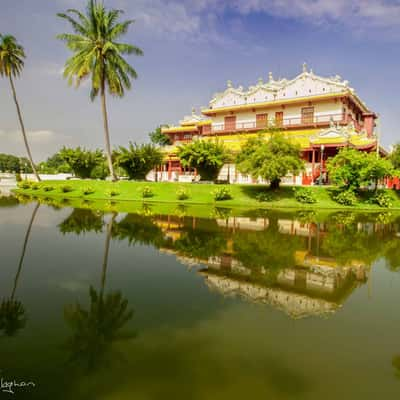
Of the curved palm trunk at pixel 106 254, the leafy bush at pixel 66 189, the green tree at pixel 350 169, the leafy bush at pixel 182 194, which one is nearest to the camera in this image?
the curved palm trunk at pixel 106 254

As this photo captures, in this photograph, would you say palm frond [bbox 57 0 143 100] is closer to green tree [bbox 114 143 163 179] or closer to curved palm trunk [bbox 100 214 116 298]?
green tree [bbox 114 143 163 179]

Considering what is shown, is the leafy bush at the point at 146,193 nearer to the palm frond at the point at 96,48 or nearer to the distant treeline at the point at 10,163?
the palm frond at the point at 96,48

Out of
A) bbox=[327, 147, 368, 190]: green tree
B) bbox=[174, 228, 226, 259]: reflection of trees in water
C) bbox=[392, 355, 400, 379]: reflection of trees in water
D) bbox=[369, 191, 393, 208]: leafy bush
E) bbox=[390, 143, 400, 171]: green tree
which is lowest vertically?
bbox=[392, 355, 400, 379]: reflection of trees in water

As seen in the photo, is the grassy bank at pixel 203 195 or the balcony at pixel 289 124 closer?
the grassy bank at pixel 203 195

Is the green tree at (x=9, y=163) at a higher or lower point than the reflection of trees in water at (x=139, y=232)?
higher

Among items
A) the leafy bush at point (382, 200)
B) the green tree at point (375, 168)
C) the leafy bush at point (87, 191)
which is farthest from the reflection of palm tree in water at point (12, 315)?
the leafy bush at point (87, 191)

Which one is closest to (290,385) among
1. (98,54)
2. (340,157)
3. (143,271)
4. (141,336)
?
(141,336)

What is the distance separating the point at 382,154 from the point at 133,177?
29.6 metres

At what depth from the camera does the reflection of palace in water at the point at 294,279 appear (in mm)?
6191

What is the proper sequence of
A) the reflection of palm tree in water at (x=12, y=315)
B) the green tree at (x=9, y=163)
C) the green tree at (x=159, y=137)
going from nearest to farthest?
the reflection of palm tree in water at (x=12, y=315), the green tree at (x=159, y=137), the green tree at (x=9, y=163)

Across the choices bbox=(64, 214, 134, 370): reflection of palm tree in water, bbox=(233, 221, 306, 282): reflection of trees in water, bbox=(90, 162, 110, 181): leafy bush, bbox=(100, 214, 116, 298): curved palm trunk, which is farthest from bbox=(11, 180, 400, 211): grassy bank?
bbox=(64, 214, 134, 370): reflection of palm tree in water

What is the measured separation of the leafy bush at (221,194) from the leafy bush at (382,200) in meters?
12.0

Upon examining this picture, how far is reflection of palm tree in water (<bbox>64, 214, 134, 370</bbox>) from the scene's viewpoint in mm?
4133

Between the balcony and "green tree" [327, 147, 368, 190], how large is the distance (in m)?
7.73
